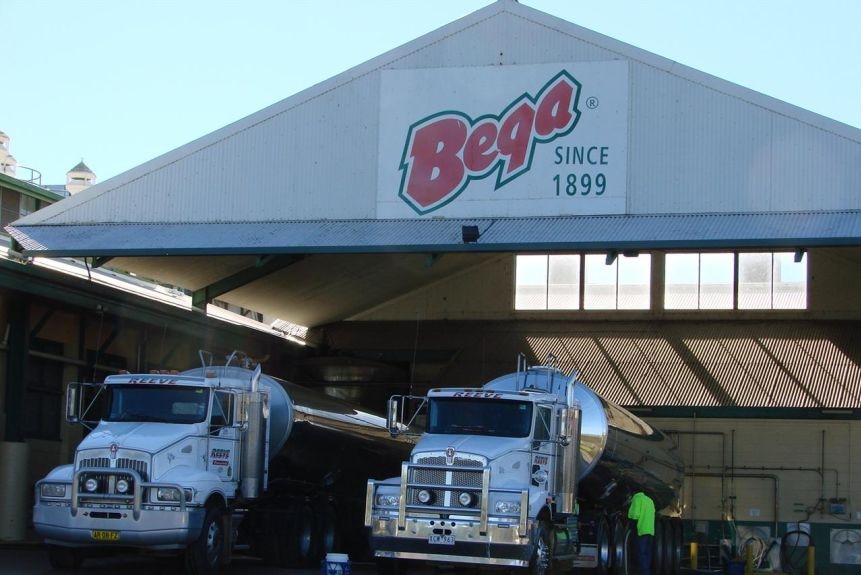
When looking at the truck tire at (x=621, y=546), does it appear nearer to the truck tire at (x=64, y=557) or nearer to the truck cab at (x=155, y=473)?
the truck cab at (x=155, y=473)

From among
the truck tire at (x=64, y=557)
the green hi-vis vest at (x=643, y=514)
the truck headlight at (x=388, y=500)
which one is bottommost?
the truck tire at (x=64, y=557)

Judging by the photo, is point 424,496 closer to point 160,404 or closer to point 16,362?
point 160,404

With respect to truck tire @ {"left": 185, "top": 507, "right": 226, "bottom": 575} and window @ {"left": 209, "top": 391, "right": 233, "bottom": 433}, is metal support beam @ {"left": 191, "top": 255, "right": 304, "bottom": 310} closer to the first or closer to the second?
window @ {"left": 209, "top": 391, "right": 233, "bottom": 433}

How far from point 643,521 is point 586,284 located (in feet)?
63.5

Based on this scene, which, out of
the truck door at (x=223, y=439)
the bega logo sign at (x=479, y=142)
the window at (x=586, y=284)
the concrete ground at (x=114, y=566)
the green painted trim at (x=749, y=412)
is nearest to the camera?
the concrete ground at (x=114, y=566)

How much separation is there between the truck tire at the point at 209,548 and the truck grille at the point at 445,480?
10.9ft

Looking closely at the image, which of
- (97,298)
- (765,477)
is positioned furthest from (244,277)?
(765,477)

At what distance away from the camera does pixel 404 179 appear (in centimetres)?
2731

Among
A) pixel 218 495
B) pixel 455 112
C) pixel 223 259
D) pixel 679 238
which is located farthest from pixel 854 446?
pixel 218 495

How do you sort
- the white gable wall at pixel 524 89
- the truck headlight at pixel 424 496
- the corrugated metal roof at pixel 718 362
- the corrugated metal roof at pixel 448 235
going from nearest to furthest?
the truck headlight at pixel 424 496 < the corrugated metal roof at pixel 448 235 < the white gable wall at pixel 524 89 < the corrugated metal roof at pixel 718 362

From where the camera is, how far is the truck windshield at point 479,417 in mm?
19734

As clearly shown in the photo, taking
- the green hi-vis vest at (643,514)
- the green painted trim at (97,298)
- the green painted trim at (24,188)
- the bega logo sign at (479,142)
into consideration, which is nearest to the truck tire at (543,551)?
the green hi-vis vest at (643,514)

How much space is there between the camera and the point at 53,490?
1908 centimetres

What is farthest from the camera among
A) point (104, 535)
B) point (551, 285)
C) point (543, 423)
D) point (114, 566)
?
point (551, 285)
